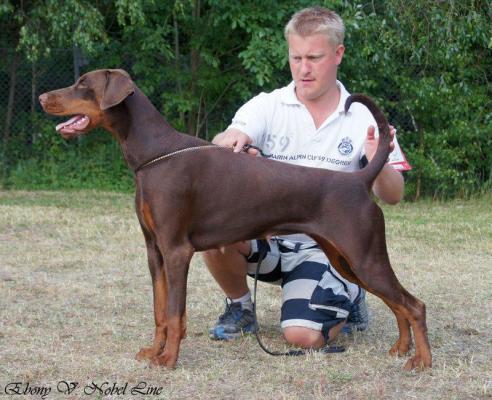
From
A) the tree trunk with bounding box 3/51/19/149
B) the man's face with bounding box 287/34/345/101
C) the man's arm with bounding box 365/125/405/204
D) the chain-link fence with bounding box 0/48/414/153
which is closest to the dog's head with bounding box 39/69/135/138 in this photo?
the man's face with bounding box 287/34/345/101

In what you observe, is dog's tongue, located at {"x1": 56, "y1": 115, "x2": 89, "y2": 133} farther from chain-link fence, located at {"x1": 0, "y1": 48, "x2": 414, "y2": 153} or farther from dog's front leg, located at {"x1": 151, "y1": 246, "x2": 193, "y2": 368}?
chain-link fence, located at {"x1": 0, "y1": 48, "x2": 414, "y2": 153}

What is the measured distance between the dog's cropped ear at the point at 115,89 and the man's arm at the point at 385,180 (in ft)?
4.11

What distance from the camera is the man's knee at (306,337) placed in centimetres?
446

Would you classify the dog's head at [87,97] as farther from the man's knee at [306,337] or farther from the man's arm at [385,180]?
the man's knee at [306,337]

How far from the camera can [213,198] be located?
3.93 metres

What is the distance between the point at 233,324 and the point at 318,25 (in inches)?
68.5

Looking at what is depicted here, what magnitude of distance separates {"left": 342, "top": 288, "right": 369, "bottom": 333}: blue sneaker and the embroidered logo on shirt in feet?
2.86

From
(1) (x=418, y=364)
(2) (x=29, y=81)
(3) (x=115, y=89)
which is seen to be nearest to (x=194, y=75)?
(2) (x=29, y=81)

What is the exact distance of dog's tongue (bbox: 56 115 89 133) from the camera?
12.5 ft

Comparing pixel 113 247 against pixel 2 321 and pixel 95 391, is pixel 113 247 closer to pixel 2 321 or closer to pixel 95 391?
pixel 2 321

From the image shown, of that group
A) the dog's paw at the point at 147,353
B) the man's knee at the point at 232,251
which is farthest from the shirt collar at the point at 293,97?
the dog's paw at the point at 147,353

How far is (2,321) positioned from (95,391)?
58.7 inches

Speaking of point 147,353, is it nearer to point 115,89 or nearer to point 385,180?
point 115,89

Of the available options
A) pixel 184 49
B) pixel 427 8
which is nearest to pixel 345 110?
pixel 427 8
